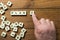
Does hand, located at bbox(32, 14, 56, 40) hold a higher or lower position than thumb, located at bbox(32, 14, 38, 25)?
lower

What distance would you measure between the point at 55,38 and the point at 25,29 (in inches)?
8.6

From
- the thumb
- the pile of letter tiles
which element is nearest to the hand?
the thumb

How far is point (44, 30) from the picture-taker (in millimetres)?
1115

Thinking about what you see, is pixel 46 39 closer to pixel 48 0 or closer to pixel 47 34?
pixel 47 34

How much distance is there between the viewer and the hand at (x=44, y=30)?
1.11m

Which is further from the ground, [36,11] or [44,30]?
[36,11]

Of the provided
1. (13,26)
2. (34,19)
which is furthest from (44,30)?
(13,26)

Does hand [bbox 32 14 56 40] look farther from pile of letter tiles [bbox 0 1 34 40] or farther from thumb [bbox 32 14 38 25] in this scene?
pile of letter tiles [bbox 0 1 34 40]

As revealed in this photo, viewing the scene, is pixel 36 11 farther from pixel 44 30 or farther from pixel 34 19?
pixel 44 30

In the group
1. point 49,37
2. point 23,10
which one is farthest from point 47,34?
point 23,10

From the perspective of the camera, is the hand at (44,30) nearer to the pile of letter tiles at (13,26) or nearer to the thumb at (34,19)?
the thumb at (34,19)

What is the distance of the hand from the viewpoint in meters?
1.11

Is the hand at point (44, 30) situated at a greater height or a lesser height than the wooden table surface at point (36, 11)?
lesser

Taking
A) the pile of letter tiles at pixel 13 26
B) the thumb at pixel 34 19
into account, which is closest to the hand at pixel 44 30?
the thumb at pixel 34 19
